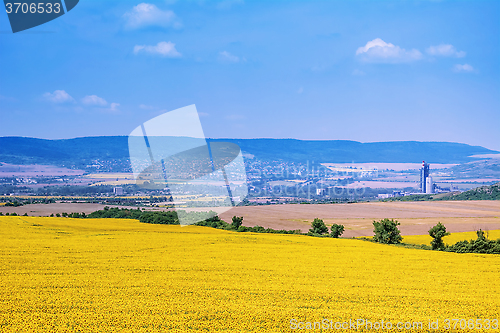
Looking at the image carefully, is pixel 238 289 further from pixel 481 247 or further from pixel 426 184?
pixel 426 184

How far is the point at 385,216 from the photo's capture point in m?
62.5

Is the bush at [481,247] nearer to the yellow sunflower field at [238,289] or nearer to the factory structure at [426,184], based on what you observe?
the yellow sunflower field at [238,289]

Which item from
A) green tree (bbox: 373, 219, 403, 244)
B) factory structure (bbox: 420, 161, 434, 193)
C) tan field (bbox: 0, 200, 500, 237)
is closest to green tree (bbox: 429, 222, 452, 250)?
green tree (bbox: 373, 219, 403, 244)

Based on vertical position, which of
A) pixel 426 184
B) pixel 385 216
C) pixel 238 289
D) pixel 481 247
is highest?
pixel 426 184

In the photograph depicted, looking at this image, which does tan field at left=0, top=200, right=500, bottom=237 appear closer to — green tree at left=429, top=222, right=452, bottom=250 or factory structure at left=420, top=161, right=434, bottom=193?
green tree at left=429, top=222, right=452, bottom=250

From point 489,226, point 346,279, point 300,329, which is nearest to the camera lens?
point 300,329

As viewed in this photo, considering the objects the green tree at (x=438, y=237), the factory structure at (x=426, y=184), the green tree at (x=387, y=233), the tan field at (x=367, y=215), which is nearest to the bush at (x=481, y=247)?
the green tree at (x=438, y=237)

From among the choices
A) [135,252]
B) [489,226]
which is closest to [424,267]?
[135,252]

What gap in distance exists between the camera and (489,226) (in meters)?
49.9

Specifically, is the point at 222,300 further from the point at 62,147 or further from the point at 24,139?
the point at 24,139

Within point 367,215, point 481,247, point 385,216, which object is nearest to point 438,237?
point 481,247

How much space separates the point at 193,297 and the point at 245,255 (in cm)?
925

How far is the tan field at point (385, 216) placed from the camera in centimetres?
4875

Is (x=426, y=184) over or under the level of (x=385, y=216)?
over
